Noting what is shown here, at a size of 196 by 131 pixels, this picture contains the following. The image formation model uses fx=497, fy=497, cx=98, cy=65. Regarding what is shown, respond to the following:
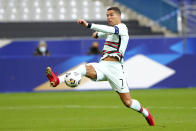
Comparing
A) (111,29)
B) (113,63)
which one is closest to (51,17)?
(113,63)

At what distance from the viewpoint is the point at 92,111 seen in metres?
11.9

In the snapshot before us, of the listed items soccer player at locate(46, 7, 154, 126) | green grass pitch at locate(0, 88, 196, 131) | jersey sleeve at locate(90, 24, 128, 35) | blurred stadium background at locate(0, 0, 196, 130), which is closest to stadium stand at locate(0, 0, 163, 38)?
blurred stadium background at locate(0, 0, 196, 130)

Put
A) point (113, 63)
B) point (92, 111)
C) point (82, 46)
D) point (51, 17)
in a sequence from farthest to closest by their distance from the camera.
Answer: point (51, 17)
point (82, 46)
point (92, 111)
point (113, 63)

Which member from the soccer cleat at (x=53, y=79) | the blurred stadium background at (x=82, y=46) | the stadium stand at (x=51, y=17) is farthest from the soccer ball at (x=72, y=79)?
the stadium stand at (x=51, y=17)

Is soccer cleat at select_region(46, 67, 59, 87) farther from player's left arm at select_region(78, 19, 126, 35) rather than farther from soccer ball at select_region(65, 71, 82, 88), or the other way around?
player's left arm at select_region(78, 19, 126, 35)

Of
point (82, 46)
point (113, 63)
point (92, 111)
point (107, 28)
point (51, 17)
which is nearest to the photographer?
point (107, 28)

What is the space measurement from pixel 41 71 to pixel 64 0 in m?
8.91

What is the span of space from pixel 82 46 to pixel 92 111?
8.88 metres

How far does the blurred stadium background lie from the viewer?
17.4m

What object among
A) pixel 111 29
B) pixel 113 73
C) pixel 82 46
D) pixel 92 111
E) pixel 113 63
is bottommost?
pixel 82 46

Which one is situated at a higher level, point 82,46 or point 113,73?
point 113,73

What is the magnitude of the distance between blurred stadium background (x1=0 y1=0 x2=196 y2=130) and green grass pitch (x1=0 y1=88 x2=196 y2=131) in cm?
6

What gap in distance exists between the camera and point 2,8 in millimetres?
25172

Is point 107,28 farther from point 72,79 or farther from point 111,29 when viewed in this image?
point 72,79
